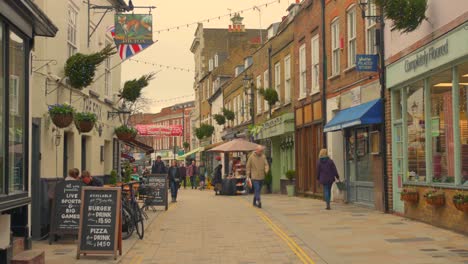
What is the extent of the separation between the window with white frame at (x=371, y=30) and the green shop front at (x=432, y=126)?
66.5 inches

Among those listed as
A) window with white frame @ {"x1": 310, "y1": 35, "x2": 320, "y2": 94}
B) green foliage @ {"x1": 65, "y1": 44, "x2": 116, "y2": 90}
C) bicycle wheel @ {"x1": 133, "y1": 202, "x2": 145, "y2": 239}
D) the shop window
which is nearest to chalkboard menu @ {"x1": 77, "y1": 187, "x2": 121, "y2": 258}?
bicycle wheel @ {"x1": 133, "y1": 202, "x2": 145, "y2": 239}

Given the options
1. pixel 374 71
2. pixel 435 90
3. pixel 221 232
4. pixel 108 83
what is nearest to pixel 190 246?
pixel 221 232

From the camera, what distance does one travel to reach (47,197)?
43.3 feet

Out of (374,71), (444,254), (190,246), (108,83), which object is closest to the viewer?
(444,254)


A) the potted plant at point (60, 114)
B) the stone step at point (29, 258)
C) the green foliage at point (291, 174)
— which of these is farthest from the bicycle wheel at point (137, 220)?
the green foliage at point (291, 174)

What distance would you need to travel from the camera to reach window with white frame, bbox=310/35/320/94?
23.0 metres

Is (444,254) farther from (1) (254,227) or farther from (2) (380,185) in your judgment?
(2) (380,185)

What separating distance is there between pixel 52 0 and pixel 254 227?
6573 mm

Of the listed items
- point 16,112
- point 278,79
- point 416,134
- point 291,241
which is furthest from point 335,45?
point 16,112

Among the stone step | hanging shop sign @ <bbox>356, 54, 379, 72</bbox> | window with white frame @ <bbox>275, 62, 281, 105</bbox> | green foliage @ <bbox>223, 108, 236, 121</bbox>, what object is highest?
window with white frame @ <bbox>275, 62, 281, 105</bbox>

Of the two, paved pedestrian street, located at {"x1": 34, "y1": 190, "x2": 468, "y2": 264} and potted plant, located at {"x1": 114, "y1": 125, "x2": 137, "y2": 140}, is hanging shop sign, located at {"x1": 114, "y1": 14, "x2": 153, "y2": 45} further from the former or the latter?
paved pedestrian street, located at {"x1": 34, "y1": 190, "x2": 468, "y2": 264}

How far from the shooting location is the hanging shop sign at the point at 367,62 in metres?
16.3

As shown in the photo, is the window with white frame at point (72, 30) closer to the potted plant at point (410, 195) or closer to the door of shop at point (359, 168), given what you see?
the door of shop at point (359, 168)

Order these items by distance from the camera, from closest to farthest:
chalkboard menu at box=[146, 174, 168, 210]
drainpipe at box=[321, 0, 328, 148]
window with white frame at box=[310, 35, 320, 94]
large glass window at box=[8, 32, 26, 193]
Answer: large glass window at box=[8, 32, 26, 193] → chalkboard menu at box=[146, 174, 168, 210] → drainpipe at box=[321, 0, 328, 148] → window with white frame at box=[310, 35, 320, 94]
